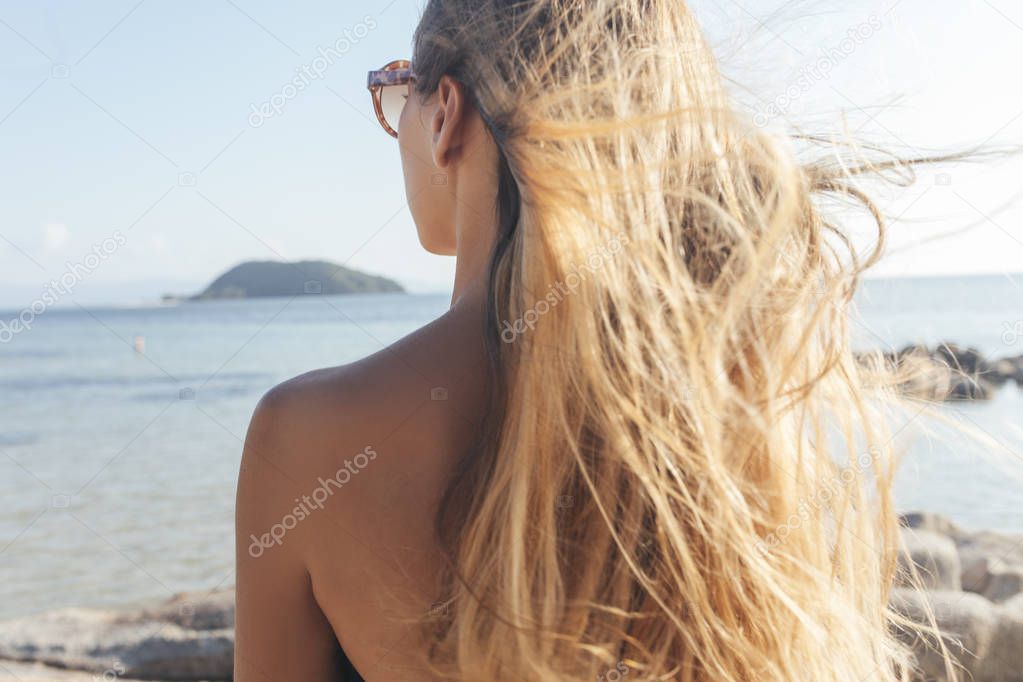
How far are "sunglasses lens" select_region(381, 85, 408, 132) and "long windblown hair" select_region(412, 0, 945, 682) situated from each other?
36 cm

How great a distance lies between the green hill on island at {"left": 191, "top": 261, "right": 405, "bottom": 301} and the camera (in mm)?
40156

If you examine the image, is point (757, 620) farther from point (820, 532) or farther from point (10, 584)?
point (10, 584)

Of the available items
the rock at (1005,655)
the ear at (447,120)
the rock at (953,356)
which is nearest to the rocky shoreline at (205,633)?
the rock at (1005,655)

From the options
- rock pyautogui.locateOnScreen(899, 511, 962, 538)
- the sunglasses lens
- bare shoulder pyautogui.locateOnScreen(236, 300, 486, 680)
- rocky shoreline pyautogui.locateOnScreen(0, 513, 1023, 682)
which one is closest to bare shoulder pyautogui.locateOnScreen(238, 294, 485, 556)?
bare shoulder pyautogui.locateOnScreen(236, 300, 486, 680)

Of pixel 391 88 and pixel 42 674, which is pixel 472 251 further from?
pixel 42 674

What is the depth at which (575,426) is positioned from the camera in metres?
1.12

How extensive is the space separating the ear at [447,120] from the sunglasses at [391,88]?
23cm

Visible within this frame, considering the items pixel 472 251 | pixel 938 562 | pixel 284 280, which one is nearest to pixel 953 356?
pixel 472 251

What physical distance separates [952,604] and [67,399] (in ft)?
63.0

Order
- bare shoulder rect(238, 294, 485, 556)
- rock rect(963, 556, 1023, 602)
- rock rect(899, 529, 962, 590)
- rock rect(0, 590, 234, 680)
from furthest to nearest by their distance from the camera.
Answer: rock rect(963, 556, 1023, 602)
rock rect(899, 529, 962, 590)
rock rect(0, 590, 234, 680)
bare shoulder rect(238, 294, 485, 556)

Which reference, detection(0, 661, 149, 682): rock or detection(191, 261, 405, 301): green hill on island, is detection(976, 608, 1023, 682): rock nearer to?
detection(0, 661, 149, 682): rock

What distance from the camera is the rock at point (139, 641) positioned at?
4508 millimetres

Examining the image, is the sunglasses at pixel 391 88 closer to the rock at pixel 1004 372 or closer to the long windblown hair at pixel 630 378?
the long windblown hair at pixel 630 378

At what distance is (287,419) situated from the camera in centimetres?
110
